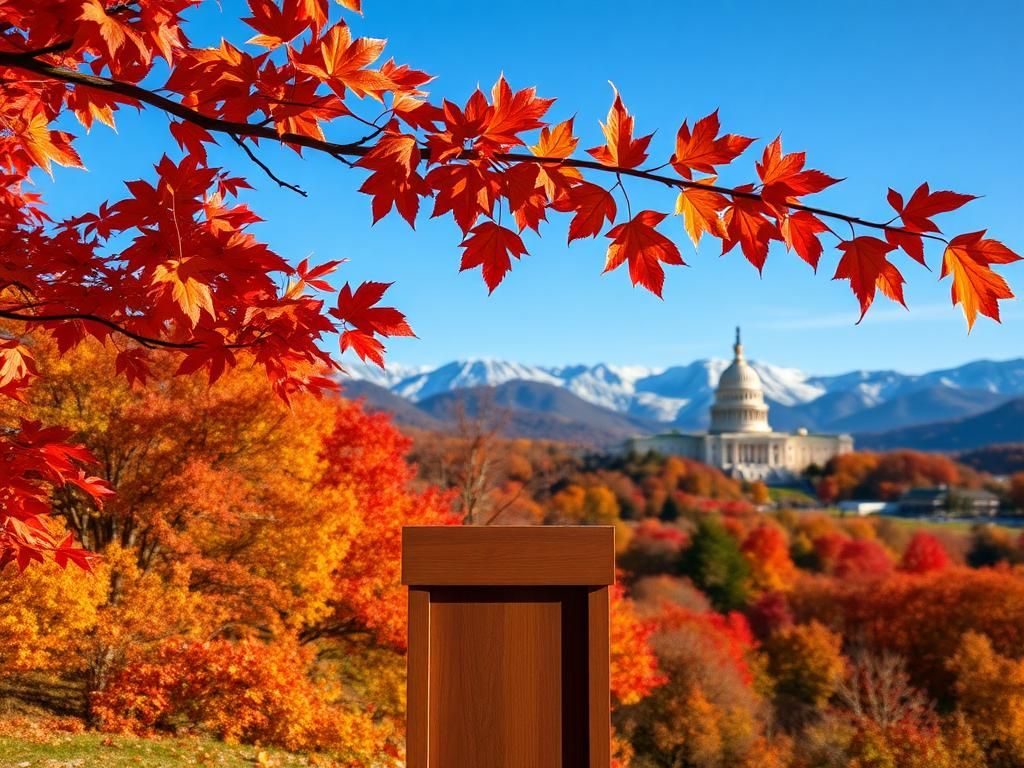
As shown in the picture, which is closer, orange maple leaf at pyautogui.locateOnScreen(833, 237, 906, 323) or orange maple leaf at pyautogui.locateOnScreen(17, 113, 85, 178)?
orange maple leaf at pyautogui.locateOnScreen(833, 237, 906, 323)

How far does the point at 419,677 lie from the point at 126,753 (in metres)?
8.04

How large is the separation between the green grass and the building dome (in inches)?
5179

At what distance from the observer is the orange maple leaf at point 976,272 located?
2100 mm

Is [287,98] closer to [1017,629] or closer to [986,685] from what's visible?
[986,685]

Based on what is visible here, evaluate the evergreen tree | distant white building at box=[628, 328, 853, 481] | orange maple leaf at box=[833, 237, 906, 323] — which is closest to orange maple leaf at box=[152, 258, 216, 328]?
orange maple leaf at box=[833, 237, 906, 323]

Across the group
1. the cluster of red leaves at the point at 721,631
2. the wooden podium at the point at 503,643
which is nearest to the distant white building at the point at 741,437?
the cluster of red leaves at the point at 721,631

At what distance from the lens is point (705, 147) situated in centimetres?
208

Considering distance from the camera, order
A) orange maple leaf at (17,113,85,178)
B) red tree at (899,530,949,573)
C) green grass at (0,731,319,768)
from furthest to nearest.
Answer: red tree at (899,530,949,573) → green grass at (0,731,319,768) → orange maple leaf at (17,113,85,178)

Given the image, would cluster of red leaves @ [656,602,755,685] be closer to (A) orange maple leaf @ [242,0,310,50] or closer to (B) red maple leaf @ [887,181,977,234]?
(B) red maple leaf @ [887,181,977,234]

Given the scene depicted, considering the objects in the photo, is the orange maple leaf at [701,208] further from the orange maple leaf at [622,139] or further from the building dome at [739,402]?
the building dome at [739,402]

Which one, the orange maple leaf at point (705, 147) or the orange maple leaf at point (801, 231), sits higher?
the orange maple leaf at point (705, 147)

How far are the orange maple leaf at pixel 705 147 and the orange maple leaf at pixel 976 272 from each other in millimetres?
580

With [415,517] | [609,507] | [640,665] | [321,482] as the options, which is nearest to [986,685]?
[640,665]

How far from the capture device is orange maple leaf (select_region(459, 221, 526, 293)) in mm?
2260
